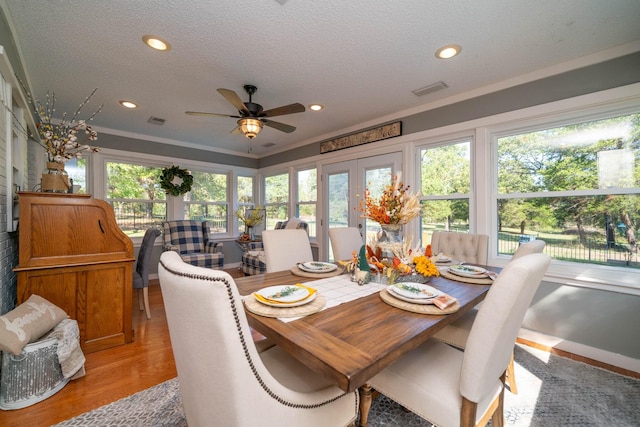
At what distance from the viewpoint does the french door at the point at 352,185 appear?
359 cm

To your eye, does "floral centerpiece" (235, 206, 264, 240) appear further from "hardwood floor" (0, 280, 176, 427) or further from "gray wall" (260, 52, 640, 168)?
"gray wall" (260, 52, 640, 168)

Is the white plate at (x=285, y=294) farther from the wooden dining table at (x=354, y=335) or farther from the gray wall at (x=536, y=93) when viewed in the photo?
the gray wall at (x=536, y=93)

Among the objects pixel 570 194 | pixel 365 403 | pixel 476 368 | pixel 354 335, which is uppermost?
pixel 570 194

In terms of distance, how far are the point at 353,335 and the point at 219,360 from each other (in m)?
0.44

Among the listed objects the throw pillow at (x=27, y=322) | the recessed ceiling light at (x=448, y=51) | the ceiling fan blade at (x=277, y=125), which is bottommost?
the throw pillow at (x=27, y=322)

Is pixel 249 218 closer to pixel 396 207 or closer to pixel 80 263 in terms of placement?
pixel 80 263

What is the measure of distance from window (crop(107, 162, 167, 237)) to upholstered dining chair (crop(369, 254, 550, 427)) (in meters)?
4.84

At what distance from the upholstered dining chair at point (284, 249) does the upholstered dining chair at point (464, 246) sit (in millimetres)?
1285

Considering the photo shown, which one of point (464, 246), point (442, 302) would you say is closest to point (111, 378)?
point (442, 302)

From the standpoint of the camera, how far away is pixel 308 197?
15.8 feet

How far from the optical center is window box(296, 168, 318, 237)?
4.68 m

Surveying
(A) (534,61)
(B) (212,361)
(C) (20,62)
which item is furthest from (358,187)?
(C) (20,62)

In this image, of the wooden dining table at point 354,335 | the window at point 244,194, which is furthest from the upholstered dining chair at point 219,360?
the window at point 244,194

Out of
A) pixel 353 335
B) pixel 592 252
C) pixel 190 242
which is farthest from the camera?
pixel 190 242
